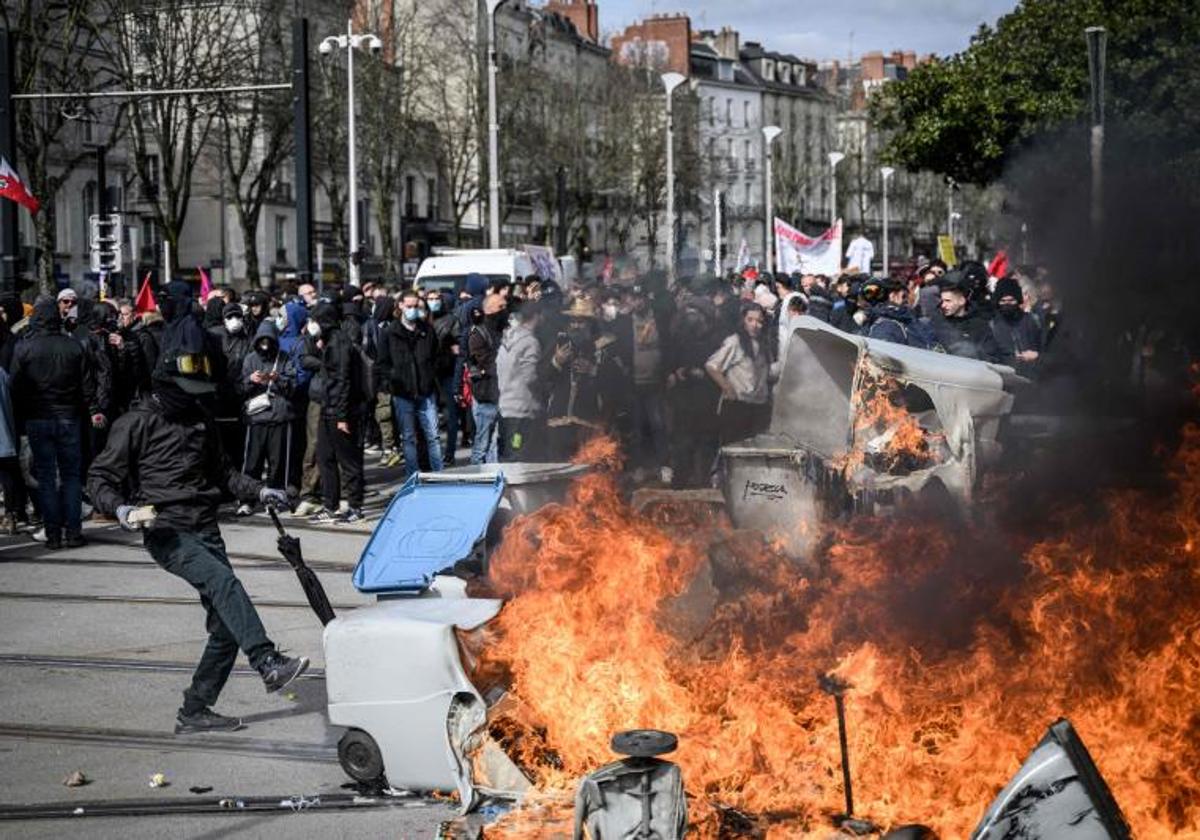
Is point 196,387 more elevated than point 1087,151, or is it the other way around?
point 1087,151

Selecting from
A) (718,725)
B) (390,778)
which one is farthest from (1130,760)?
(390,778)

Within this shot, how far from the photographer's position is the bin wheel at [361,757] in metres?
6.58

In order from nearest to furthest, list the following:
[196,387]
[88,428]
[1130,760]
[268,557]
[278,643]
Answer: [1130,760] < [196,387] < [278,643] < [268,557] < [88,428]

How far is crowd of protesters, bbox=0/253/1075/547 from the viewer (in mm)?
11859

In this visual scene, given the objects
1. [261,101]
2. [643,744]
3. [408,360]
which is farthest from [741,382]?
[261,101]

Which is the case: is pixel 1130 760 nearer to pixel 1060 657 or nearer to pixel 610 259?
pixel 1060 657

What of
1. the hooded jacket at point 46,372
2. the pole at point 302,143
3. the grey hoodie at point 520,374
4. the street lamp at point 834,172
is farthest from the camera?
the street lamp at point 834,172

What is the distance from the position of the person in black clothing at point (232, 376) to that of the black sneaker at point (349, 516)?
150cm

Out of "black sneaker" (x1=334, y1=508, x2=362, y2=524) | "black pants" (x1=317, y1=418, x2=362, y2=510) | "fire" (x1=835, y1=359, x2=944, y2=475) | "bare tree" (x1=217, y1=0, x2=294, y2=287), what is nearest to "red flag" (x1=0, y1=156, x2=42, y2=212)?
"black pants" (x1=317, y1=418, x2=362, y2=510)

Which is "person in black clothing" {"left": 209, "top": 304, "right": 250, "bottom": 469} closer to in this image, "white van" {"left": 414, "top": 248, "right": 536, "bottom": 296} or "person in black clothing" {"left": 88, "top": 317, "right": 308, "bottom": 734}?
"person in black clothing" {"left": 88, "top": 317, "right": 308, "bottom": 734}

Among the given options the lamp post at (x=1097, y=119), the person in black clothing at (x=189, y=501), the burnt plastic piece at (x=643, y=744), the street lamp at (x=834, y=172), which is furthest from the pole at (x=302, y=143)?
the street lamp at (x=834, y=172)

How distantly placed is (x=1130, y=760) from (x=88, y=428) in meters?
11.4

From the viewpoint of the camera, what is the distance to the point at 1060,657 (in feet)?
18.6

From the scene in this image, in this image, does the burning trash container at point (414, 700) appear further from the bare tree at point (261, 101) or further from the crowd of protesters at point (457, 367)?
the bare tree at point (261, 101)
